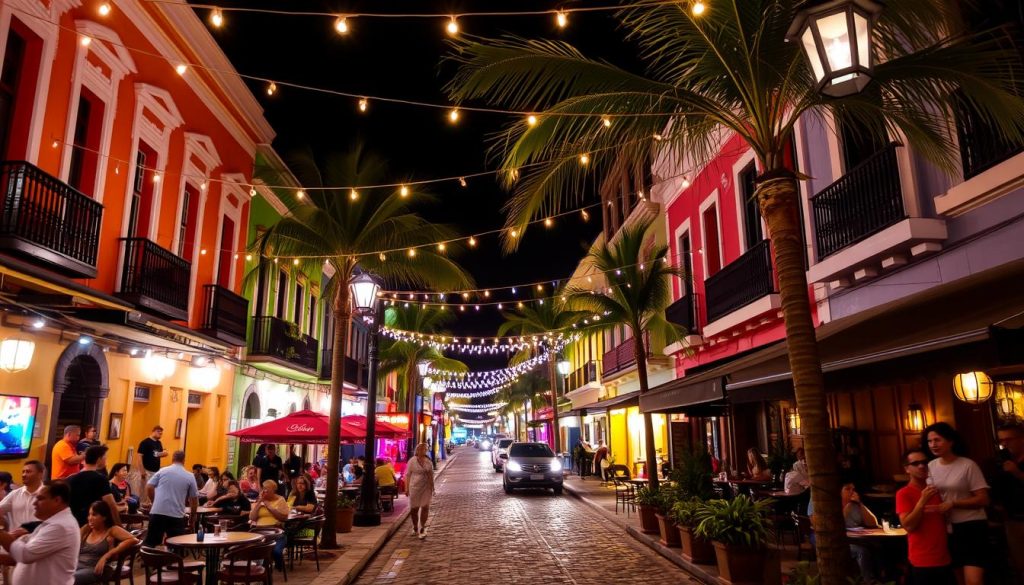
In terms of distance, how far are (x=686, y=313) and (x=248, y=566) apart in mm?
13616

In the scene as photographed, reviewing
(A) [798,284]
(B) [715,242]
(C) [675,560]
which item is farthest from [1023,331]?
(B) [715,242]

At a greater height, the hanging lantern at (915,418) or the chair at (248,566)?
the hanging lantern at (915,418)

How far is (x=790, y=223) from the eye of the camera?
5965mm

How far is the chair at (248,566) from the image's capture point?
7180 millimetres

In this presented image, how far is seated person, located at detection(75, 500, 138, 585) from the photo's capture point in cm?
659

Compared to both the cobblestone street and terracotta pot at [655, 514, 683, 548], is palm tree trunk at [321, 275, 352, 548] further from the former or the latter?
terracotta pot at [655, 514, 683, 548]

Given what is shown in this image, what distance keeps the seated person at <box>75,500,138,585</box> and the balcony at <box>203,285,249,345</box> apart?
10.5m

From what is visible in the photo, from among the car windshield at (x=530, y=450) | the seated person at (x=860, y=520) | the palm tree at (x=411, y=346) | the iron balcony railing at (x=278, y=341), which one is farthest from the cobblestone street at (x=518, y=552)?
the palm tree at (x=411, y=346)

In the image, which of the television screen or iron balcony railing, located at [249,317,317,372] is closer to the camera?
the television screen

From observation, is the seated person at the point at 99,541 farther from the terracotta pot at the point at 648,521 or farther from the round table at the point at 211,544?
the terracotta pot at the point at 648,521

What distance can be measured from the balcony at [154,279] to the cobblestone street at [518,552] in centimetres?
650

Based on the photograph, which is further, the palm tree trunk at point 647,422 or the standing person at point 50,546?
the palm tree trunk at point 647,422

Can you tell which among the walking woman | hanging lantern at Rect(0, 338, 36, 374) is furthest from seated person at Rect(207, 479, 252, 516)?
hanging lantern at Rect(0, 338, 36, 374)

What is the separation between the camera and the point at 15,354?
32.9 feet
